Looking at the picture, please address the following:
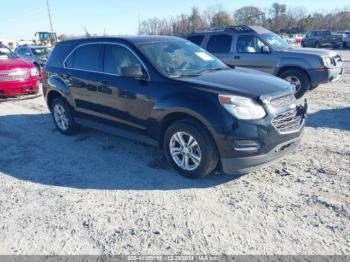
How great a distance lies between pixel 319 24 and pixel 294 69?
7842 cm

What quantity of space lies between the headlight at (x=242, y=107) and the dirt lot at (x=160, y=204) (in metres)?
0.91

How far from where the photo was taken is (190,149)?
4254 mm

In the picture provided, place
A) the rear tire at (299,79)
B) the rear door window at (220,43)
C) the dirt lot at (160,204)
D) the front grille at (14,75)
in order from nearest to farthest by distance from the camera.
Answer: the dirt lot at (160,204), the rear tire at (299,79), the front grille at (14,75), the rear door window at (220,43)

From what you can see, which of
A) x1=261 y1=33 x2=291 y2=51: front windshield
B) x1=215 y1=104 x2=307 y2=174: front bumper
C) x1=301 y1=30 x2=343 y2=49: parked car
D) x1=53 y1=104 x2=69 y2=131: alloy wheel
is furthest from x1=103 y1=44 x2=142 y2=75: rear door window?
x1=301 y1=30 x2=343 y2=49: parked car

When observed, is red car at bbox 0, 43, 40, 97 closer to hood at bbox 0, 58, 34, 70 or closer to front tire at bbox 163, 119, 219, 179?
hood at bbox 0, 58, 34, 70

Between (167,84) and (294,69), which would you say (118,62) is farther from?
(294,69)

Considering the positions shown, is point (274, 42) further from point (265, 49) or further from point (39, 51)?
point (39, 51)

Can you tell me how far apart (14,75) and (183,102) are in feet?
24.8

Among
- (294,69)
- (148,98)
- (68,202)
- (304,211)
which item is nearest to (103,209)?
(68,202)

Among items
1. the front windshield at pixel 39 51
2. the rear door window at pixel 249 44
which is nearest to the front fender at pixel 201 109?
the rear door window at pixel 249 44

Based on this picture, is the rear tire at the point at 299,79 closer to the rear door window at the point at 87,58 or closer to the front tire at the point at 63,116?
the rear door window at the point at 87,58

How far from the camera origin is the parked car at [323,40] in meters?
30.8

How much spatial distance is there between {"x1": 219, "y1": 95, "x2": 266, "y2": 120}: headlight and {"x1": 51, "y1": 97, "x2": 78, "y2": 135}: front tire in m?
3.42

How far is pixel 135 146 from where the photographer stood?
5672mm
